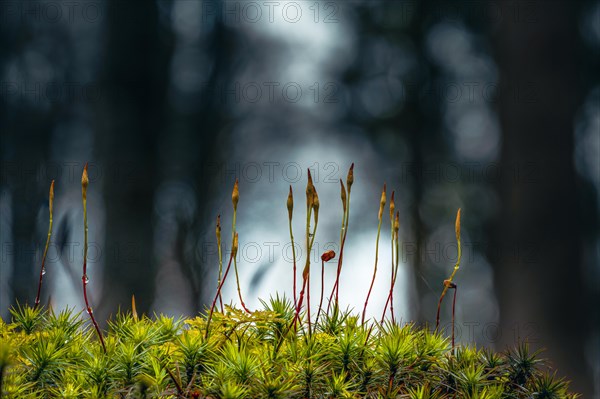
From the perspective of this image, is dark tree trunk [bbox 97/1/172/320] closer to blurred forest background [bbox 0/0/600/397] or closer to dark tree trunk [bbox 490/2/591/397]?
blurred forest background [bbox 0/0/600/397]

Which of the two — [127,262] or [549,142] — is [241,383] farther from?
[127,262]

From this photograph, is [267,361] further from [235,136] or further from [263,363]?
[235,136]

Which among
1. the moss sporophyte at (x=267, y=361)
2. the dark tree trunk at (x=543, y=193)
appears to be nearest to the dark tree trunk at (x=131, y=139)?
the dark tree trunk at (x=543, y=193)

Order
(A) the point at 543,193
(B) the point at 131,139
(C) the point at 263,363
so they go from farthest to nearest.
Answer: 1. (B) the point at 131,139
2. (A) the point at 543,193
3. (C) the point at 263,363

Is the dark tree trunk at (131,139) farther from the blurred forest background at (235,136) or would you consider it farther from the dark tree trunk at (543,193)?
the dark tree trunk at (543,193)

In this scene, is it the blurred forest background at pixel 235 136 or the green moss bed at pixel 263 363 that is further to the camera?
the blurred forest background at pixel 235 136

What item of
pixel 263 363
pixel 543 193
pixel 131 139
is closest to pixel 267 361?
pixel 263 363
